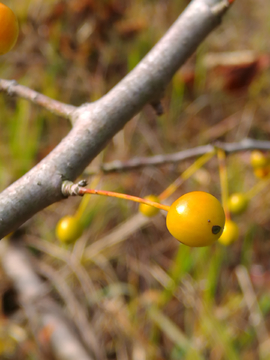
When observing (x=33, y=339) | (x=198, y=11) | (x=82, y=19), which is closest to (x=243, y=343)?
(x=33, y=339)

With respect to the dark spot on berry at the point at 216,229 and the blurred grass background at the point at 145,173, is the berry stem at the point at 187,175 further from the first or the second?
the blurred grass background at the point at 145,173

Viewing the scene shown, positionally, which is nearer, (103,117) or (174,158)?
(103,117)

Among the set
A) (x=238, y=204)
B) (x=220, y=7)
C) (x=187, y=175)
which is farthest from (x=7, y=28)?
(x=238, y=204)

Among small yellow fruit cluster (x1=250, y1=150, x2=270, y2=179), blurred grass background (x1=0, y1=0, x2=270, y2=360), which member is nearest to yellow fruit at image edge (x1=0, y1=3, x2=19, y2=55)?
small yellow fruit cluster (x1=250, y1=150, x2=270, y2=179)

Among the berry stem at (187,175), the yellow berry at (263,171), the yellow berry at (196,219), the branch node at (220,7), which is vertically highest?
the yellow berry at (263,171)

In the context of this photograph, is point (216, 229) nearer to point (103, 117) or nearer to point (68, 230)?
point (103, 117)

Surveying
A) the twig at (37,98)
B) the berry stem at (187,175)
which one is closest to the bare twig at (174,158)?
the berry stem at (187,175)
